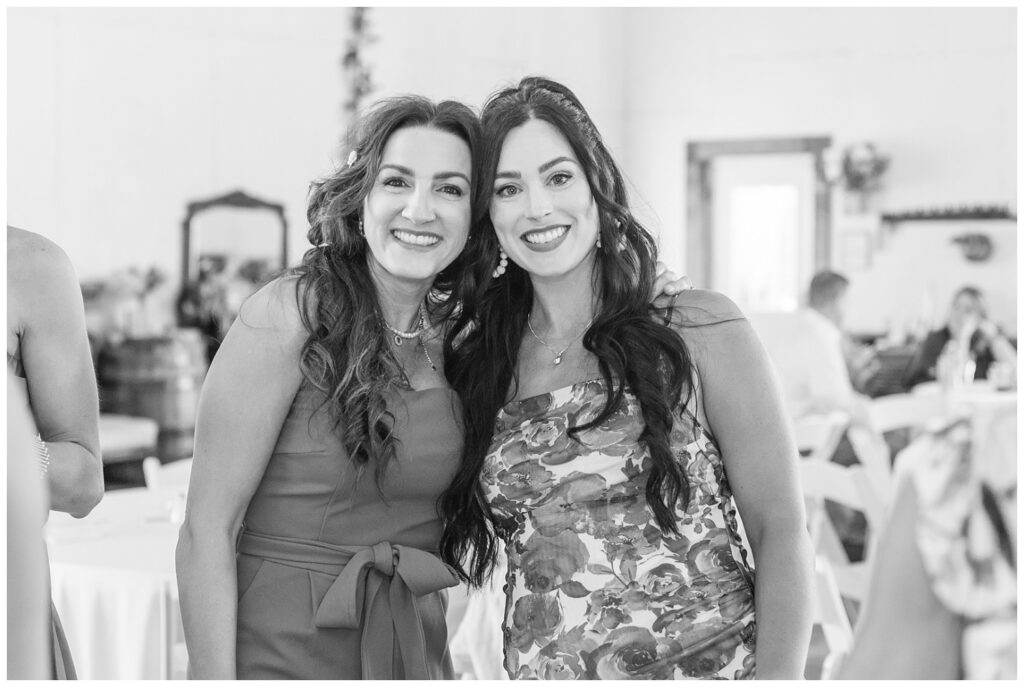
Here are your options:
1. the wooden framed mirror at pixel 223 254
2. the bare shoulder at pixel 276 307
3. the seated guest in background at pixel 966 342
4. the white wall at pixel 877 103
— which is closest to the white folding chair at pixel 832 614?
the bare shoulder at pixel 276 307

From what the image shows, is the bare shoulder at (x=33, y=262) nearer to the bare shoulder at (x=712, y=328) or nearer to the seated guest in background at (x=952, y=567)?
the bare shoulder at (x=712, y=328)

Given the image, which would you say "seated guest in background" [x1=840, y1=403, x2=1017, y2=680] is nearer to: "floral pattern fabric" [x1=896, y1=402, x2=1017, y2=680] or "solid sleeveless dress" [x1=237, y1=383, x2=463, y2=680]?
"floral pattern fabric" [x1=896, y1=402, x2=1017, y2=680]

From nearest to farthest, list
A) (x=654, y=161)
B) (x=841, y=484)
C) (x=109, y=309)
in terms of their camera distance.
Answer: (x=841, y=484) < (x=109, y=309) < (x=654, y=161)

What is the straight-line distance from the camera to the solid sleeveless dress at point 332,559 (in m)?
2.05

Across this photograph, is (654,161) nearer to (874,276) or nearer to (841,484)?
(874,276)

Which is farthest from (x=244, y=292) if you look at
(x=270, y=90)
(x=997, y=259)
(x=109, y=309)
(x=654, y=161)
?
(x=997, y=259)

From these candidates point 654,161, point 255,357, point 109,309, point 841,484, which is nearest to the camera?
point 255,357

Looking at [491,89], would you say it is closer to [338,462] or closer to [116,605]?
[116,605]

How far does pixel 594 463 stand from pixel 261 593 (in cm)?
63

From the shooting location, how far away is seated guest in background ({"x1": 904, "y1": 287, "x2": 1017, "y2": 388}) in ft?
28.3

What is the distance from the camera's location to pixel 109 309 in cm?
769

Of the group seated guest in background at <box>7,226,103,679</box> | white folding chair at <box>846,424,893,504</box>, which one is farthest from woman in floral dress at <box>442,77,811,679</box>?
white folding chair at <box>846,424,893,504</box>

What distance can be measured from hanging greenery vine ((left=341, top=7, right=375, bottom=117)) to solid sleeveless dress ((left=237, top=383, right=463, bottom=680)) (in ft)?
25.0

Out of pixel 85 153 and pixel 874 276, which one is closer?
pixel 85 153
